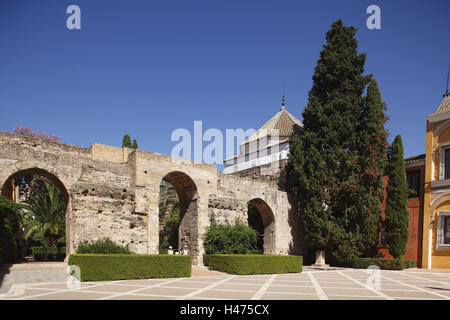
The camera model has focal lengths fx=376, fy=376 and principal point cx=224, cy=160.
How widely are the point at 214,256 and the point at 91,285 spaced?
22.8 ft

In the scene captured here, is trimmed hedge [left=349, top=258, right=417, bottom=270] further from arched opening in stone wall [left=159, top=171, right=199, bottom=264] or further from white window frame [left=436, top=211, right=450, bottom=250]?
arched opening in stone wall [left=159, top=171, right=199, bottom=264]

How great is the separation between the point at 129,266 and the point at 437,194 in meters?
17.6

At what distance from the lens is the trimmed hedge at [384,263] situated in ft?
66.2

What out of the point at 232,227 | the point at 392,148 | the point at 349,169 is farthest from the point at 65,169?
the point at 392,148

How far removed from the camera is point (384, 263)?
20.6 meters

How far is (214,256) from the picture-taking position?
16.7 meters

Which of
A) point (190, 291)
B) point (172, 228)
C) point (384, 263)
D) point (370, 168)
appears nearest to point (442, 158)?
point (370, 168)

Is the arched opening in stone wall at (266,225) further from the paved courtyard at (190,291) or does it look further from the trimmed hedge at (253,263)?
the paved courtyard at (190,291)

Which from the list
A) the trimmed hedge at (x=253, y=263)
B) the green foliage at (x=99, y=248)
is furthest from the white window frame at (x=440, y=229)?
the green foliage at (x=99, y=248)

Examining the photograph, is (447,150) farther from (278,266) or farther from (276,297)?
(276,297)

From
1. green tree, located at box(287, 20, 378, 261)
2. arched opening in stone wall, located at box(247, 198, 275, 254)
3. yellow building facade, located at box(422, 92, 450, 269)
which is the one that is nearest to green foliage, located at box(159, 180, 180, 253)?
arched opening in stone wall, located at box(247, 198, 275, 254)

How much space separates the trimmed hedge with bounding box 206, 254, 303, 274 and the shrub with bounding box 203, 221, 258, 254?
1.39m

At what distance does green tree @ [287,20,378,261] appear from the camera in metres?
21.4

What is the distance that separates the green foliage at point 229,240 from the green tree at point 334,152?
16.6 ft
